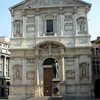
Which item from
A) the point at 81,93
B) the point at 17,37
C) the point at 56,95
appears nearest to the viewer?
the point at 56,95

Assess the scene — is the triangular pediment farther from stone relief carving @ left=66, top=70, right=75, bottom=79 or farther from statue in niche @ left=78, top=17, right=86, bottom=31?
stone relief carving @ left=66, top=70, right=75, bottom=79

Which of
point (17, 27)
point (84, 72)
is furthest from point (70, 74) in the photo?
point (17, 27)

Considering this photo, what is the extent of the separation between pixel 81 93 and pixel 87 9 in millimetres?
10277

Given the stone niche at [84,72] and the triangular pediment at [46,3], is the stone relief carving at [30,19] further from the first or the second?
the stone niche at [84,72]

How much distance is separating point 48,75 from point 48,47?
3415 millimetres

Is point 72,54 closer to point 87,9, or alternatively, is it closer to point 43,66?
point 43,66

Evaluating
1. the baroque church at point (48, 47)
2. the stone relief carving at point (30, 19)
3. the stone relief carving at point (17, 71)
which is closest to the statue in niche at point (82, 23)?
the baroque church at point (48, 47)

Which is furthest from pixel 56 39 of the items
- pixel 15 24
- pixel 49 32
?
pixel 15 24

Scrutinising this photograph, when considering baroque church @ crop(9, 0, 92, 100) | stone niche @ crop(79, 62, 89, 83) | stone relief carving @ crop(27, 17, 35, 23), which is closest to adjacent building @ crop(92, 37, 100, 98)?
stone niche @ crop(79, 62, 89, 83)

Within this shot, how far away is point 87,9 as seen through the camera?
32.8 m

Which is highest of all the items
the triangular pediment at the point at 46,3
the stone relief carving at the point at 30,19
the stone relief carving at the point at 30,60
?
the triangular pediment at the point at 46,3

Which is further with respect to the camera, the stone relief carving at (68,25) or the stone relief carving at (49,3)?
the stone relief carving at (49,3)

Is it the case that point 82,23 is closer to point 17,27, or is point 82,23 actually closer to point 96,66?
point 17,27

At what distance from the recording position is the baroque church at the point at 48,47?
31766mm
